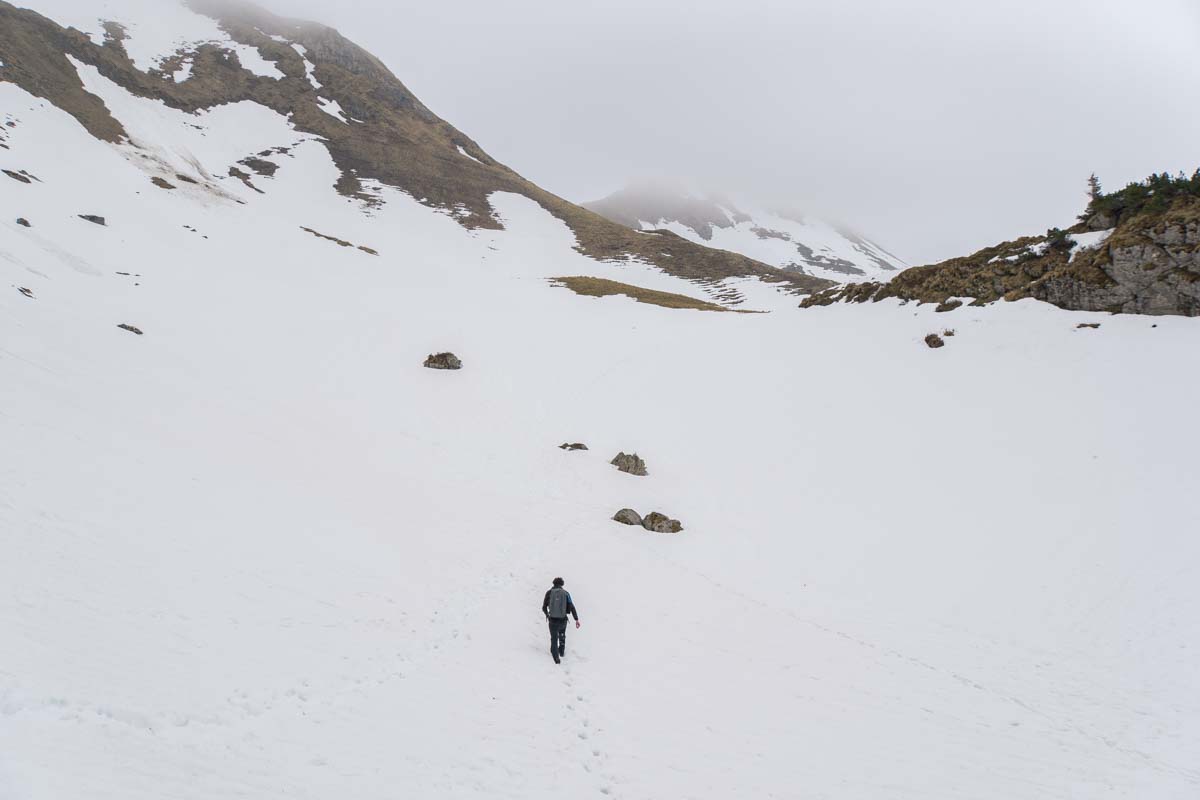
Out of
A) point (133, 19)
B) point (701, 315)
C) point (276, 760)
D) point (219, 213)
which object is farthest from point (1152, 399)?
point (133, 19)

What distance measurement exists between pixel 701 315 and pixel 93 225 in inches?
1764

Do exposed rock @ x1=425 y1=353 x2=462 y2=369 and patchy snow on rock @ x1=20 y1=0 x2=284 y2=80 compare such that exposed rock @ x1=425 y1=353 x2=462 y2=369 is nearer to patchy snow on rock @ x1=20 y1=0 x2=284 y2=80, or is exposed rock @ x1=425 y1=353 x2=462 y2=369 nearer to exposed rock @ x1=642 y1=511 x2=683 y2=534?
exposed rock @ x1=642 y1=511 x2=683 y2=534

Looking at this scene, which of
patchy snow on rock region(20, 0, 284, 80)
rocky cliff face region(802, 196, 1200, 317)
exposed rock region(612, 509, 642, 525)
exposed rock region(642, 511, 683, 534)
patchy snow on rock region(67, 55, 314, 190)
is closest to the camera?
exposed rock region(642, 511, 683, 534)

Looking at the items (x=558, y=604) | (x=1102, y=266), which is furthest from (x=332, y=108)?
(x=558, y=604)

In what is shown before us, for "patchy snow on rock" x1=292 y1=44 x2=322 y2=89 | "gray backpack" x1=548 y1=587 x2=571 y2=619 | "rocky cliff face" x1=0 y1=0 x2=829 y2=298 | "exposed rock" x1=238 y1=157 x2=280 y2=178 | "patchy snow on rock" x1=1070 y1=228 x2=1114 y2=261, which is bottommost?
"gray backpack" x1=548 y1=587 x2=571 y2=619

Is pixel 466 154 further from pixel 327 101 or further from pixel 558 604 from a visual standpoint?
pixel 558 604

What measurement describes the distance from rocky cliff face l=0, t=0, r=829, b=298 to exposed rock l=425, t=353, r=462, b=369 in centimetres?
5454

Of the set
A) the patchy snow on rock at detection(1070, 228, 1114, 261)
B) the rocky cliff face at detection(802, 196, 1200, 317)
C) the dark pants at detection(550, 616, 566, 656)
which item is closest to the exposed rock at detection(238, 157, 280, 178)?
the rocky cliff face at detection(802, 196, 1200, 317)

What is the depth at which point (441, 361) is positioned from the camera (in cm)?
3275

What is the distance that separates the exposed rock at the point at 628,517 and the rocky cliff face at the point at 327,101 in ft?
202

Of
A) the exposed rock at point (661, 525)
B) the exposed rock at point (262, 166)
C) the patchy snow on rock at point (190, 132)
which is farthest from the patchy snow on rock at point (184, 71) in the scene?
the exposed rock at point (661, 525)

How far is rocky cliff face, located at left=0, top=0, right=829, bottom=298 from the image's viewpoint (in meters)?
71.0

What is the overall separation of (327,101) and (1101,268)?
13189cm

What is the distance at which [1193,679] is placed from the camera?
1052cm
